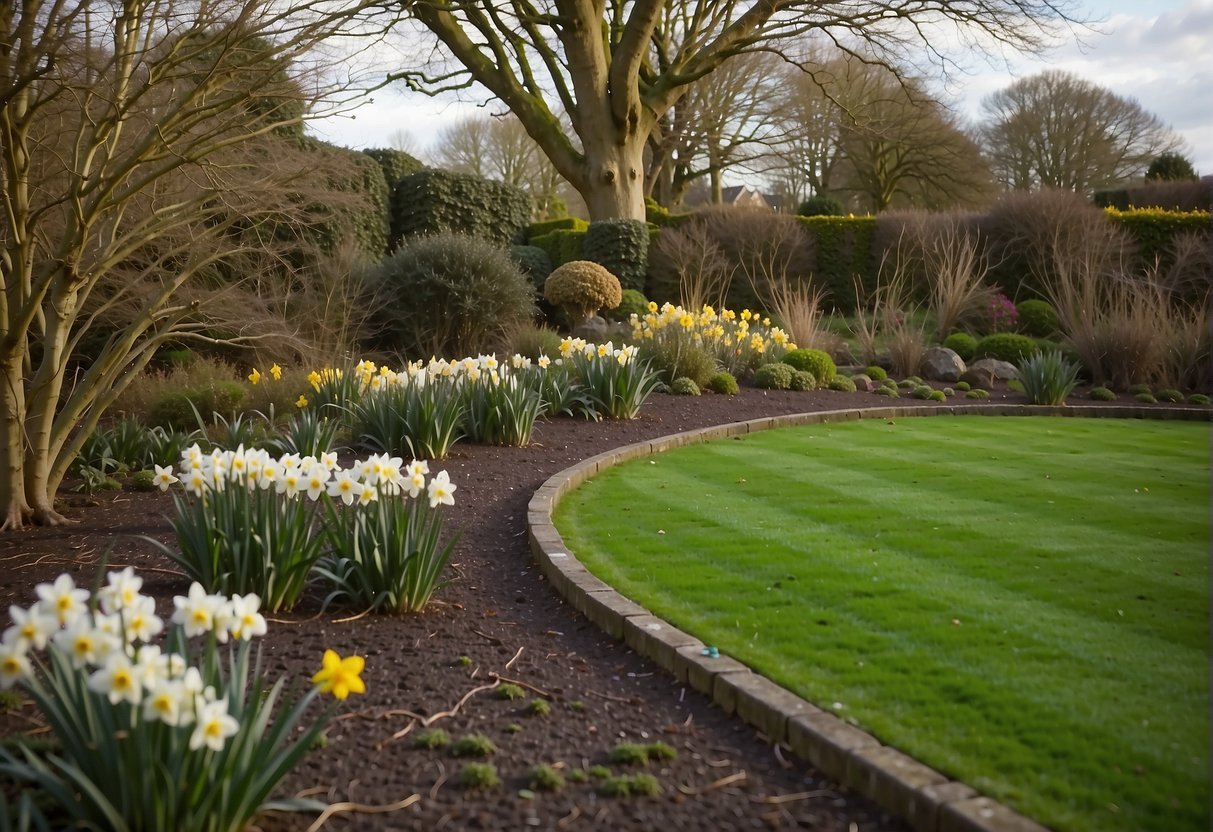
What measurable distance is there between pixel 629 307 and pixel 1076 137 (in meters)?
23.7

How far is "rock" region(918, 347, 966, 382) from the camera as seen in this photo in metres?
13.6

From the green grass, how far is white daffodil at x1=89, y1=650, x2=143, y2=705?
1964 millimetres

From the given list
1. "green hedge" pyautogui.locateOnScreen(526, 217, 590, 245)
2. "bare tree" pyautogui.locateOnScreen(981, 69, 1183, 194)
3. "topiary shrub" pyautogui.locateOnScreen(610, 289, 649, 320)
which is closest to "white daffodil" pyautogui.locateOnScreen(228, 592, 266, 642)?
"topiary shrub" pyautogui.locateOnScreen(610, 289, 649, 320)

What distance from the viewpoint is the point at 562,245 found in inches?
818

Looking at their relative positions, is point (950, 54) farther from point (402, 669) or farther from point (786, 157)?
point (402, 669)

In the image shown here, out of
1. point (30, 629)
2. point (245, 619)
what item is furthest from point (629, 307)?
point (30, 629)

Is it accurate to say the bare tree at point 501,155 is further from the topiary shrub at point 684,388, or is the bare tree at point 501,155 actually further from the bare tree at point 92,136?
the bare tree at point 92,136

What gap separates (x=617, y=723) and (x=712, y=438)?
610 cm

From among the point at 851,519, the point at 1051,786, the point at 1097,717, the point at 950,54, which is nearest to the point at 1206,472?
the point at 851,519

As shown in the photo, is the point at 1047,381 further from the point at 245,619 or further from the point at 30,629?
the point at 30,629

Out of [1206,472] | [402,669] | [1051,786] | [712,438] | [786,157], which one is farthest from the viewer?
[786,157]

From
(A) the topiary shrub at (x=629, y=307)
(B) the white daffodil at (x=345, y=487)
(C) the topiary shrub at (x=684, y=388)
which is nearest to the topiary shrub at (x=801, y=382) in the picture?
(C) the topiary shrub at (x=684, y=388)

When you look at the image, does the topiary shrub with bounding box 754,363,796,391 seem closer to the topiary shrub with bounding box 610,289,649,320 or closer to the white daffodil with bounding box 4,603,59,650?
the topiary shrub with bounding box 610,289,649,320

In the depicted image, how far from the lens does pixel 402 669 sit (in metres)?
3.58
